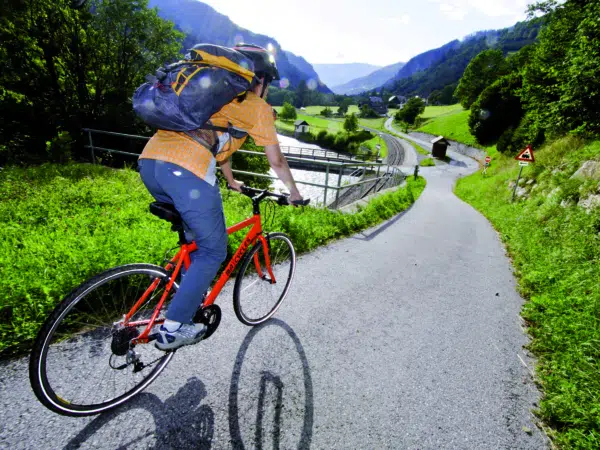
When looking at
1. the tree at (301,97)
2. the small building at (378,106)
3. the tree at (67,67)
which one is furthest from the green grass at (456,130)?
the tree at (301,97)

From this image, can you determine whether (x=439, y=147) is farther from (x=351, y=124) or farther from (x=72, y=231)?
(x=72, y=231)

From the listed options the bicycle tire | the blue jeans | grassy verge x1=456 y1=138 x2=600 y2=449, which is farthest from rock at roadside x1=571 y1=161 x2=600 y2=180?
the bicycle tire

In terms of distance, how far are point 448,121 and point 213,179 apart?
7470cm

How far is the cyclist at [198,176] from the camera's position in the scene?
197 cm

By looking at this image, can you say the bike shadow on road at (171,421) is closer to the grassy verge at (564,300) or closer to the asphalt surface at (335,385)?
the asphalt surface at (335,385)

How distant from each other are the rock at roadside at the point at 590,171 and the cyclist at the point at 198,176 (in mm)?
10742

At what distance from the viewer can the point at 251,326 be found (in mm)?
3109

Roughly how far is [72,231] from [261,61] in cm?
341

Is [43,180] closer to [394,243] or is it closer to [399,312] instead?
[399,312]

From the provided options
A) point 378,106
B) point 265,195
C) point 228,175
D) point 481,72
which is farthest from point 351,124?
point 378,106

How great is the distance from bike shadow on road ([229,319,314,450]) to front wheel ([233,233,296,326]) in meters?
0.48

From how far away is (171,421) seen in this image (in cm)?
198

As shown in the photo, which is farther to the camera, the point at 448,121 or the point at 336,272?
the point at 448,121

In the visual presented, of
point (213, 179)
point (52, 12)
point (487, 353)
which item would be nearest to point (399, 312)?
point (487, 353)
